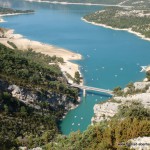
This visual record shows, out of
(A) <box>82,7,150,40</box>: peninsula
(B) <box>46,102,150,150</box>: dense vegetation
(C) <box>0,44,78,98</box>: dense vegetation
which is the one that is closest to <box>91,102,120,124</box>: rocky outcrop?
(B) <box>46,102,150,150</box>: dense vegetation

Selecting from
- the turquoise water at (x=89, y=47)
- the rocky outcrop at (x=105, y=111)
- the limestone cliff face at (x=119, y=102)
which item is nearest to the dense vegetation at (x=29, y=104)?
the turquoise water at (x=89, y=47)

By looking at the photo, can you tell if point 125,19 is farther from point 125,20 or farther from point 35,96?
point 35,96

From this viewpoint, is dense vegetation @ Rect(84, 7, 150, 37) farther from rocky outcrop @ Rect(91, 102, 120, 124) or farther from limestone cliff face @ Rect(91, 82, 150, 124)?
rocky outcrop @ Rect(91, 102, 120, 124)

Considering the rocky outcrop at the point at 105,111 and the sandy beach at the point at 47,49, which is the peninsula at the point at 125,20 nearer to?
the sandy beach at the point at 47,49


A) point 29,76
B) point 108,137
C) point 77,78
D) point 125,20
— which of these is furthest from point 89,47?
point 108,137

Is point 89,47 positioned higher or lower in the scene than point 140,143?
lower

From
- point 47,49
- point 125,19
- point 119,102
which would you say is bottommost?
point 47,49

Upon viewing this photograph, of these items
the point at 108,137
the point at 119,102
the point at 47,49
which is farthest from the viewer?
the point at 47,49
